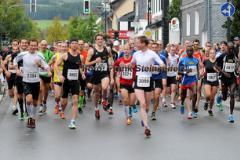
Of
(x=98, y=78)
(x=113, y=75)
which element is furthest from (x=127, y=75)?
(x=113, y=75)

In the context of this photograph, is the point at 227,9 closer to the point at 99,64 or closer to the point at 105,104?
the point at 105,104

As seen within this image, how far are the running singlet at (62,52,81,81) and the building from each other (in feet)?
75.8

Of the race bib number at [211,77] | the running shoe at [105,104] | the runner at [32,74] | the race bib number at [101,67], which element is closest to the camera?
the runner at [32,74]

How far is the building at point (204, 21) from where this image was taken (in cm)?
3862

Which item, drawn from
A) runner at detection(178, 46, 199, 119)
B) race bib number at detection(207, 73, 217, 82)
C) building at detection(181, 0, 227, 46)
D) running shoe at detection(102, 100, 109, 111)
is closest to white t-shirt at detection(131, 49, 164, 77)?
runner at detection(178, 46, 199, 119)

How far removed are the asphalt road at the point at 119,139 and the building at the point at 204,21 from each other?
70.9ft

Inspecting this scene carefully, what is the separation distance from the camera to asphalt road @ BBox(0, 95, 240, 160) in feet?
35.8

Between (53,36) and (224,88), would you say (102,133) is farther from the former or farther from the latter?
(53,36)

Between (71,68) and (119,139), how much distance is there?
281 centimetres

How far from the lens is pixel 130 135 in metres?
13.4

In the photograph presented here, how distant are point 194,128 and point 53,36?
500 feet

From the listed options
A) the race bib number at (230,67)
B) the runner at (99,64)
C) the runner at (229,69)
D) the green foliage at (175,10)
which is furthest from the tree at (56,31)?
the race bib number at (230,67)

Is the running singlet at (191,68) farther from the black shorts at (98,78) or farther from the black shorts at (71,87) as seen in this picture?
the black shorts at (71,87)

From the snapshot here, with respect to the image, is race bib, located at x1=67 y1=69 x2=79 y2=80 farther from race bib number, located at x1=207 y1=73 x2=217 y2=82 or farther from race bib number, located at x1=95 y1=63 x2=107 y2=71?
race bib number, located at x1=207 y1=73 x2=217 y2=82
